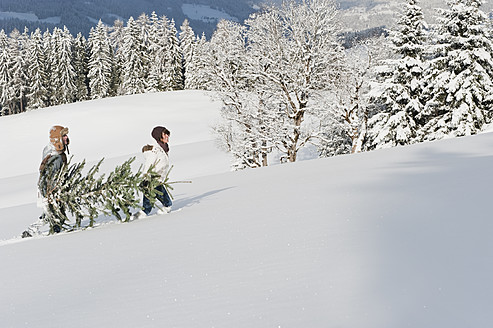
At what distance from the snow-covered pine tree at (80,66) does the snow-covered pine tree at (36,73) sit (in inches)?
246

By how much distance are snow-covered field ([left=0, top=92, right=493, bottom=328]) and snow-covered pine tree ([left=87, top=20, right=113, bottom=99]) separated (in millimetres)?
67945

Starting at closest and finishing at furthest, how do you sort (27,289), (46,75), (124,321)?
(124,321) < (27,289) < (46,75)

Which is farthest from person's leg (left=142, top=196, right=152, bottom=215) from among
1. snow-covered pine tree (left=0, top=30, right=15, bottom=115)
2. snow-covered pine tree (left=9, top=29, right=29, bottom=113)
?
snow-covered pine tree (left=9, top=29, right=29, bottom=113)

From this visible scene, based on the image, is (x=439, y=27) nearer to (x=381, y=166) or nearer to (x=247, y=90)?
(x=247, y=90)

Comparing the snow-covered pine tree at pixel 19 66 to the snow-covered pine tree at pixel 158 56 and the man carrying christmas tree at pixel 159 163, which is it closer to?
the snow-covered pine tree at pixel 158 56

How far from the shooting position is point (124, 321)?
2.72m

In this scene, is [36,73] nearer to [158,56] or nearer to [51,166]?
[158,56]

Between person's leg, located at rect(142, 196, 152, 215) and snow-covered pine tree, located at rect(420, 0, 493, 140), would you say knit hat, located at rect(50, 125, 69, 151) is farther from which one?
snow-covered pine tree, located at rect(420, 0, 493, 140)

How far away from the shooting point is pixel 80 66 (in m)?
74.4

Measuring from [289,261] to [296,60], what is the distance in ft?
63.9

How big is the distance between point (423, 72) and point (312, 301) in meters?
24.3

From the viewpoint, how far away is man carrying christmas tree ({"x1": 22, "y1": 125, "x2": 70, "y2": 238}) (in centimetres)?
659

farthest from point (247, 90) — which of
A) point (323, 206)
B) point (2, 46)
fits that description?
point (2, 46)

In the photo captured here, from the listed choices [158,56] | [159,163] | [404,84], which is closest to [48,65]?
[158,56]
